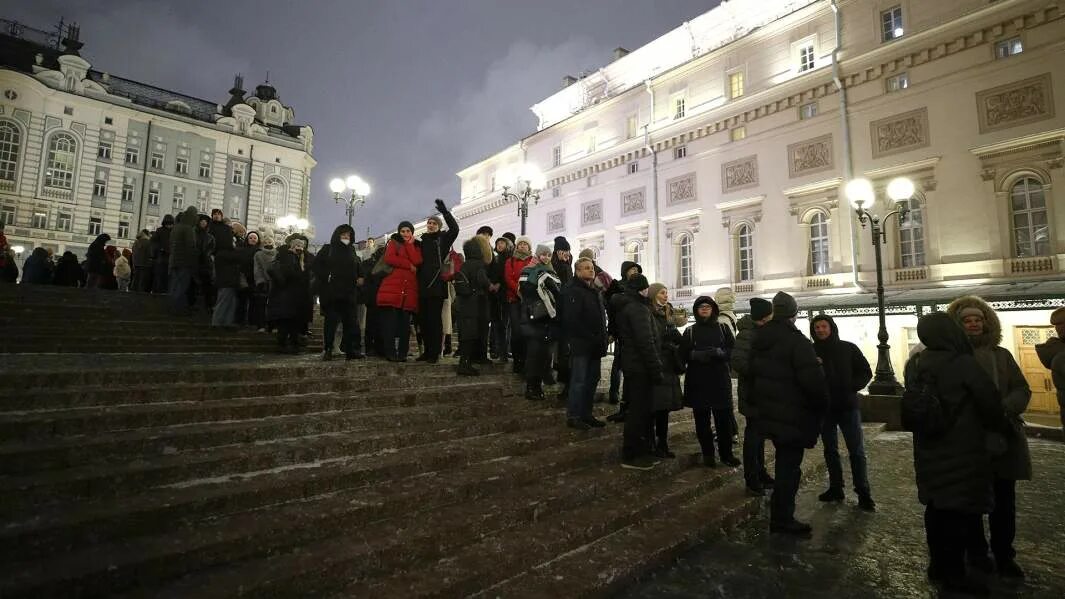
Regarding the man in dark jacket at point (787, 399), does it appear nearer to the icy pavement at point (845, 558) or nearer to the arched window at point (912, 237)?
the icy pavement at point (845, 558)

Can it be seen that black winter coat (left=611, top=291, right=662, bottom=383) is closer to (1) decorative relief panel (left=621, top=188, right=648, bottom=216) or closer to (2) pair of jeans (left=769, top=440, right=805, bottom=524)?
(2) pair of jeans (left=769, top=440, right=805, bottom=524)

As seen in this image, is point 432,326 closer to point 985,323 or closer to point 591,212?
point 985,323

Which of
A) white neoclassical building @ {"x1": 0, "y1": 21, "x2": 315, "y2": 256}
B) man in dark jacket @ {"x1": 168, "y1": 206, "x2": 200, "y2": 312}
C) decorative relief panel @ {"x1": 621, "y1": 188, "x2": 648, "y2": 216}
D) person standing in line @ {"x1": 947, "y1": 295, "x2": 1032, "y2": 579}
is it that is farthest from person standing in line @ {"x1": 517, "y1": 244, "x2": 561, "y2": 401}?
white neoclassical building @ {"x1": 0, "y1": 21, "x2": 315, "y2": 256}

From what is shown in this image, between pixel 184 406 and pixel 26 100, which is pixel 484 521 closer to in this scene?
pixel 184 406

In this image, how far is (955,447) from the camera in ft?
10.1

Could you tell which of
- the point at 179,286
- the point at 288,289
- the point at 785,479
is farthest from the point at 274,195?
the point at 785,479

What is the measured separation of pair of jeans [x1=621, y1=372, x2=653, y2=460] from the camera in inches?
189

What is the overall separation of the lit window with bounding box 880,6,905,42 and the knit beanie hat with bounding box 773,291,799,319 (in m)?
19.1

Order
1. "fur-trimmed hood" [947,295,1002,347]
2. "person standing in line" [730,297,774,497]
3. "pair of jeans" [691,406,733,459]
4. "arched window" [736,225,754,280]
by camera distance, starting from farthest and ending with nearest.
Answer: "arched window" [736,225,754,280] < "pair of jeans" [691,406,733,459] < "person standing in line" [730,297,774,497] < "fur-trimmed hood" [947,295,1002,347]

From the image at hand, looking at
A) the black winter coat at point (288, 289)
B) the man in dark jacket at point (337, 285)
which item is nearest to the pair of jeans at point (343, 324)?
the man in dark jacket at point (337, 285)

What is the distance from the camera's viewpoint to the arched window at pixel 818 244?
18.4 m

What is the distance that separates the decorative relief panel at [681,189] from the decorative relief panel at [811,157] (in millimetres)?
4380

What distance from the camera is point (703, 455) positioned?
17.9 ft

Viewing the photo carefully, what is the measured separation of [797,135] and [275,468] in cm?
2139
